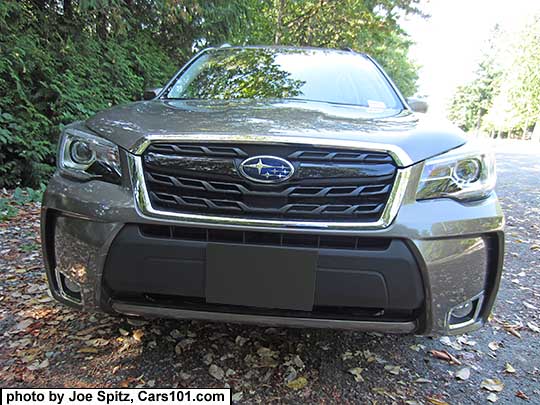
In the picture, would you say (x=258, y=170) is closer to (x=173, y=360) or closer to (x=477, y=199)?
(x=477, y=199)

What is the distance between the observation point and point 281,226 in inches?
57.1

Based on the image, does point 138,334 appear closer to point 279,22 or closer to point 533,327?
point 533,327

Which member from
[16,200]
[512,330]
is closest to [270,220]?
[512,330]

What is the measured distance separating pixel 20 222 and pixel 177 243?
124 inches

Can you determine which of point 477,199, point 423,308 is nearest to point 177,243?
point 423,308

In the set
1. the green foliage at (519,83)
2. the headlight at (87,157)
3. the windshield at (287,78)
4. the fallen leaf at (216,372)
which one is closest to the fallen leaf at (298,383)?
the fallen leaf at (216,372)

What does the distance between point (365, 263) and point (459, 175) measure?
57cm

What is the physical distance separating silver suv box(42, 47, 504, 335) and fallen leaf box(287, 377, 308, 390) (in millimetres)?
419

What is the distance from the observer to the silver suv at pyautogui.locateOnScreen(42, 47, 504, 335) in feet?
4.75

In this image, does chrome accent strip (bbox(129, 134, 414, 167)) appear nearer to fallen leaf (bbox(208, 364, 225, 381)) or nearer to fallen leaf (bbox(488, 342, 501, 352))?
fallen leaf (bbox(208, 364, 225, 381))

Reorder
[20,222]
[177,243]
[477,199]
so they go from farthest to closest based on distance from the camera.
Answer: [20,222] < [477,199] < [177,243]

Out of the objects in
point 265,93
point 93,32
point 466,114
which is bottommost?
point 466,114

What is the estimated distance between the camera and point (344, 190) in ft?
4.91

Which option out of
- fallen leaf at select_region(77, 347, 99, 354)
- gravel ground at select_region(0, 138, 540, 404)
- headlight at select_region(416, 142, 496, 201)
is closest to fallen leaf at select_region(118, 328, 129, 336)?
gravel ground at select_region(0, 138, 540, 404)
